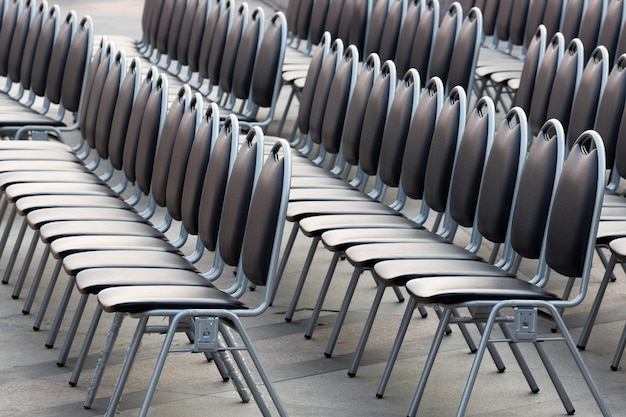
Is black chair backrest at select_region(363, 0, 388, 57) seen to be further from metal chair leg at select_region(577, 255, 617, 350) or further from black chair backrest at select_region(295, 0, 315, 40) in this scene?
metal chair leg at select_region(577, 255, 617, 350)

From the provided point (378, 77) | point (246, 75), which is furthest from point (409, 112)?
point (246, 75)

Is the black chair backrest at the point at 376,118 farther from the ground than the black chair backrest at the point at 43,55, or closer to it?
farther from the ground

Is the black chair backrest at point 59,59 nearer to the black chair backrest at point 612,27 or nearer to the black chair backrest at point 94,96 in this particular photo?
the black chair backrest at point 94,96

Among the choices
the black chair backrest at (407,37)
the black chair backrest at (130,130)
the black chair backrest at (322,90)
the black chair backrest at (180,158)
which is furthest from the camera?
the black chair backrest at (407,37)

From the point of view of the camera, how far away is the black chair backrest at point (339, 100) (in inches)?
234

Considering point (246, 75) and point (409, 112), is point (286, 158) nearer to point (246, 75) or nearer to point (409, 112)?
point (409, 112)

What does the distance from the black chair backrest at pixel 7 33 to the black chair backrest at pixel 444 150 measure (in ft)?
12.4

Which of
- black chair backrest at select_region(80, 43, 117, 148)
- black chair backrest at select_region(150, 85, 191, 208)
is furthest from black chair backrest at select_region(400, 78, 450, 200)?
black chair backrest at select_region(80, 43, 117, 148)

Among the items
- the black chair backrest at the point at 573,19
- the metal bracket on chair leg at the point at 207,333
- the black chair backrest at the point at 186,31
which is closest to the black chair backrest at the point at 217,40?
the black chair backrest at the point at 186,31

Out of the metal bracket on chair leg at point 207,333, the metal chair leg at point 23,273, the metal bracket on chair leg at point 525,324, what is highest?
the metal bracket on chair leg at point 525,324

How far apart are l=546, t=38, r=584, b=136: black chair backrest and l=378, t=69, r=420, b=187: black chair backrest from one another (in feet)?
3.31

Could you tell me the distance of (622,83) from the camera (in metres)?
5.64

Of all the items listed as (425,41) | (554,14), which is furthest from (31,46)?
(554,14)

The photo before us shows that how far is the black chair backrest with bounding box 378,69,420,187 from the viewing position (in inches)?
212
